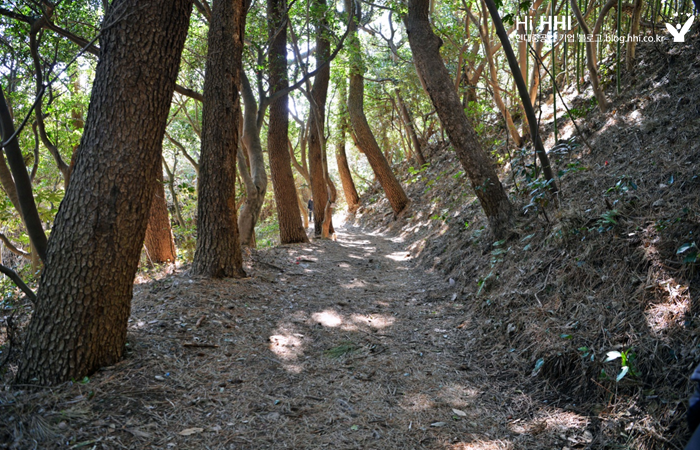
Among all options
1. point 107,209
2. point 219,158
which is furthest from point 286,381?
point 219,158

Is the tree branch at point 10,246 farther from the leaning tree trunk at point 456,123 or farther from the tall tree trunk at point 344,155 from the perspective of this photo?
the tall tree trunk at point 344,155

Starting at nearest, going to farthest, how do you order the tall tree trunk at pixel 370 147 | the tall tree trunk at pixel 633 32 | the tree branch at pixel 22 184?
the tree branch at pixel 22 184, the tall tree trunk at pixel 633 32, the tall tree trunk at pixel 370 147

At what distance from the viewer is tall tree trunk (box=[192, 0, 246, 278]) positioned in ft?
18.6

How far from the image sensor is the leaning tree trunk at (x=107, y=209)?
293 centimetres

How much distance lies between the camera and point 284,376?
3520mm

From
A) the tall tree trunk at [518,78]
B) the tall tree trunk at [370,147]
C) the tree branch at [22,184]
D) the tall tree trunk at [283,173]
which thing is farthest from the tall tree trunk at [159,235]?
the tall tree trunk at [370,147]

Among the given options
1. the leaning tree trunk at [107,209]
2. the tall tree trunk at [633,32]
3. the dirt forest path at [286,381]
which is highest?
the tall tree trunk at [633,32]

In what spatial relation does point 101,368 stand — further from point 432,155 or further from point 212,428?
point 432,155

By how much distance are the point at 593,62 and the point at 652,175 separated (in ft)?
10.4

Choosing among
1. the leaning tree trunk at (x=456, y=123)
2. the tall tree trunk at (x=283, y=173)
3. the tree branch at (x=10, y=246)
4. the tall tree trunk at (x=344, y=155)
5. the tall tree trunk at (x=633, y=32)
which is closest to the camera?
the leaning tree trunk at (x=456, y=123)

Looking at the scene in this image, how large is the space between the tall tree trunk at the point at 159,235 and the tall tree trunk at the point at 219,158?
3.69 m

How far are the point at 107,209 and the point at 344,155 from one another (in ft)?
53.0

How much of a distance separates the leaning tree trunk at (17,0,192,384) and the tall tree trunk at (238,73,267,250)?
13.7ft

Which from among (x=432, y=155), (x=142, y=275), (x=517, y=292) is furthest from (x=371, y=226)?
(x=517, y=292)
